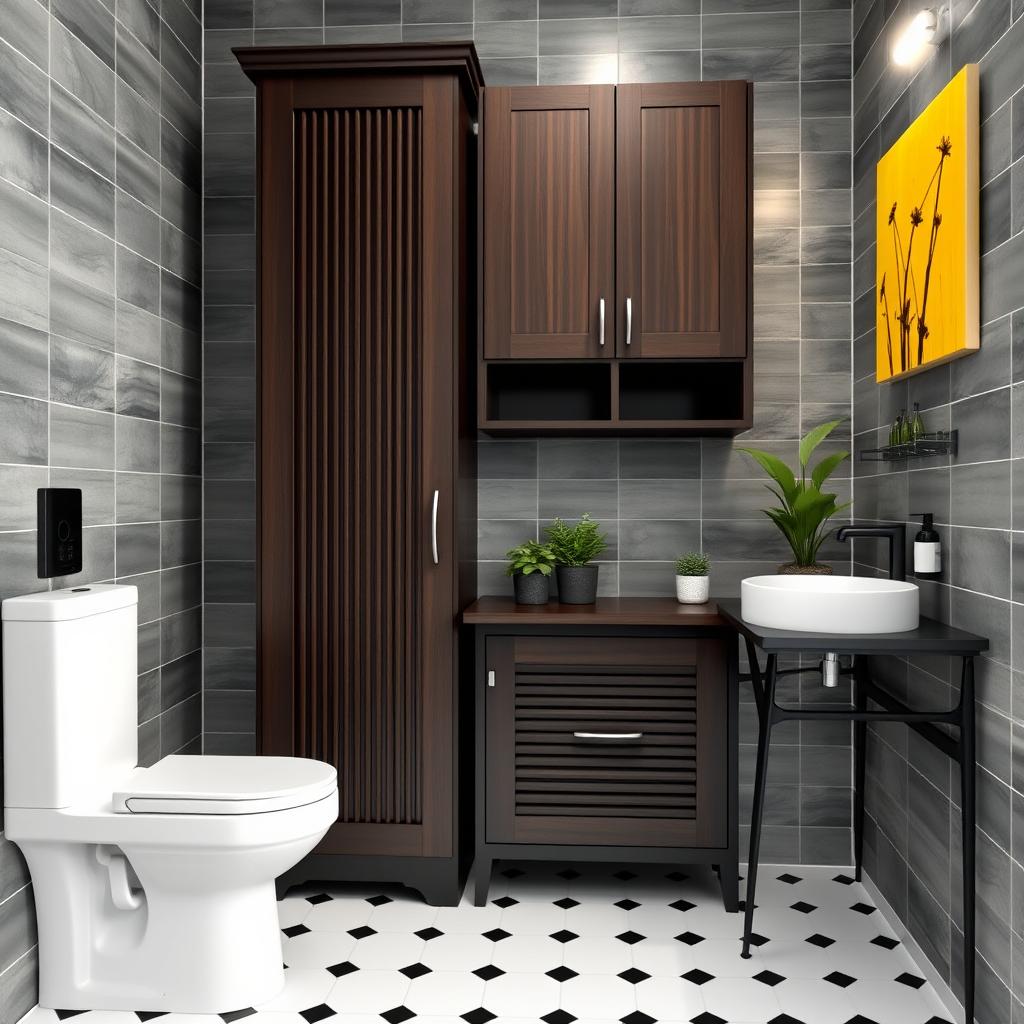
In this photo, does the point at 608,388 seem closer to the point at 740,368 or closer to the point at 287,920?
the point at 740,368

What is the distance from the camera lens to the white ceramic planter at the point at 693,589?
2.87 m

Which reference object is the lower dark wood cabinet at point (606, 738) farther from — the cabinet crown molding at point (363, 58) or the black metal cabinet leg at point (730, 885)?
the cabinet crown molding at point (363, 58)

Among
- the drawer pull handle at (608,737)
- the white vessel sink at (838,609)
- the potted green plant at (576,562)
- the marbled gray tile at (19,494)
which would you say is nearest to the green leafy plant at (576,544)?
the potted green plant at (576,562)

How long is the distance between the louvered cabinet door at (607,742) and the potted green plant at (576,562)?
0.71 feet

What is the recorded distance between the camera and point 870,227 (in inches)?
112

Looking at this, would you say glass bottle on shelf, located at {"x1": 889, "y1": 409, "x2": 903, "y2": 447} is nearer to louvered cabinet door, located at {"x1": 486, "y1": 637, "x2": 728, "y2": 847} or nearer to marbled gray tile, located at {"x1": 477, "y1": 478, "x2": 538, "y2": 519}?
louvered cabinet door, located at {"x1": 486, "y1": 637, "x2": 728, "y2": 847}

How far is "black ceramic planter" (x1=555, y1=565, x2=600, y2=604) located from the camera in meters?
2.87

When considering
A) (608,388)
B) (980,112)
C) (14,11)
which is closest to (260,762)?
(608,388)

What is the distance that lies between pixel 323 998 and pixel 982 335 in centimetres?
212

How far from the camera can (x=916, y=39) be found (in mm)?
2291

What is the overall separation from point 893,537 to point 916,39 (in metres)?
1.25

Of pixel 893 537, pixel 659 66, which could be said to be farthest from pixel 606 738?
pixel 659 66

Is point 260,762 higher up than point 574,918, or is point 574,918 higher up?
point 260,762

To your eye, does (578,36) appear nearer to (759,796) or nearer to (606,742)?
(606,742)
